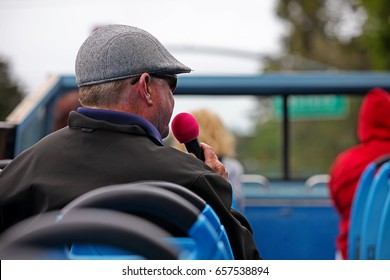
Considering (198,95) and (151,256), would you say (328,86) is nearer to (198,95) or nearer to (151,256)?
(198,95)

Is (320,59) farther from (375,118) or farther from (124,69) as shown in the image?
(124,69)

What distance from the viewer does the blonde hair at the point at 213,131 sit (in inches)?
202

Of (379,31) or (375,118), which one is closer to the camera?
(375,118)

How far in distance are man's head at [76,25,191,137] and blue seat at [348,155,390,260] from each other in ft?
5.77

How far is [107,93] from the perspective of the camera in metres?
2.25

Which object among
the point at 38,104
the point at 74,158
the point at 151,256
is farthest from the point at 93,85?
the point at 38,104

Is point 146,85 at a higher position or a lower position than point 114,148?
higher

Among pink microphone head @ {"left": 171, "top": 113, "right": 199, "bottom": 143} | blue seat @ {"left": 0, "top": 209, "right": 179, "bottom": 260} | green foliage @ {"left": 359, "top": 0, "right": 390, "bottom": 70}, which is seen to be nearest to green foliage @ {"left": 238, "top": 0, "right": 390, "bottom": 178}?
green foliage @ {"left": 359, "top": 0, "right": 390, "bottom": 70}

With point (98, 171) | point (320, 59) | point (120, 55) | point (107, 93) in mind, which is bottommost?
point (320, 59)

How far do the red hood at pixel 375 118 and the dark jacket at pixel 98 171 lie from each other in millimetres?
2838

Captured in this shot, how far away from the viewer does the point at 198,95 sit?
569 centimetres

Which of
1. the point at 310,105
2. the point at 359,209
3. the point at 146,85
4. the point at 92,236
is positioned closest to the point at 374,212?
the point at 359,209

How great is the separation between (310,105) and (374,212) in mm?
2297
